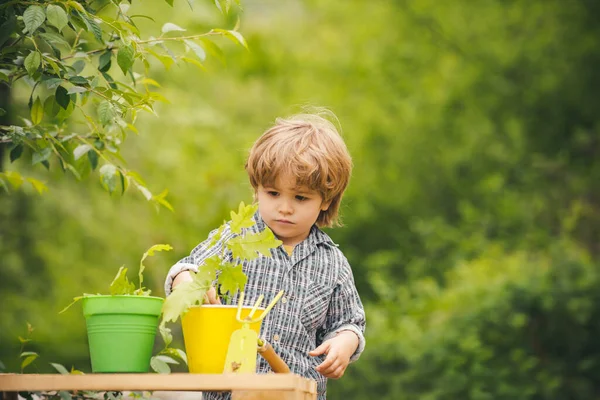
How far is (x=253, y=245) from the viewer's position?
222 centimetres

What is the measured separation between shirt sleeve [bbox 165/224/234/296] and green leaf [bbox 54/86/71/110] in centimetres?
53

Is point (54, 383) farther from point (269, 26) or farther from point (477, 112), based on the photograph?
point (269, 26)

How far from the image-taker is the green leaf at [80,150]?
2922 millimetres

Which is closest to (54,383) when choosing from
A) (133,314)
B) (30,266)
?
(133,314)

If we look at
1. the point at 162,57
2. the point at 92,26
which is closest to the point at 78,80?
the point at 92,26

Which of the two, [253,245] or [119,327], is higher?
[253,245]

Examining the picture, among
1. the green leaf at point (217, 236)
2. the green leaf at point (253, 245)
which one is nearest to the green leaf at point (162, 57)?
the green leaf at point (217, 236)

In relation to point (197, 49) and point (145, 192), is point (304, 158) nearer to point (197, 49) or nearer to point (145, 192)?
point (197, 49)

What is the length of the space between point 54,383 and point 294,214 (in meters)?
0.92

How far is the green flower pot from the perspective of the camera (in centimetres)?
210

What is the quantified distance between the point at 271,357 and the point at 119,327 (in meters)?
0.38

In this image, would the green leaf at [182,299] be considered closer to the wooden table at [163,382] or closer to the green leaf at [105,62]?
the wooden table at [163,382]

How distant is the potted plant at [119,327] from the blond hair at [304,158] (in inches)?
24.6

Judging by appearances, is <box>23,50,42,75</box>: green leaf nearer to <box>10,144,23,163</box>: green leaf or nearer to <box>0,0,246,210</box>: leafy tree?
<box>0,0,246,210</box>: leafy tree
